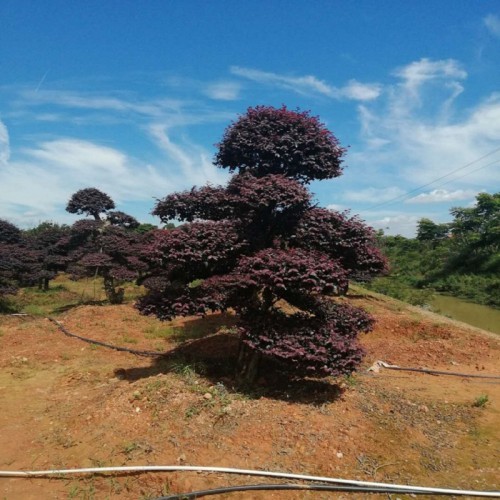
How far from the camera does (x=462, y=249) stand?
32.9 meters

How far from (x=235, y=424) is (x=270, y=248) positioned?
2.56 meters

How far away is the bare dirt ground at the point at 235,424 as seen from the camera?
452cm

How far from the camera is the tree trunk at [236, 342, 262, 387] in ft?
21.6

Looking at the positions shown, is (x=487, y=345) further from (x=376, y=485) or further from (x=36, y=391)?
(x=36, y=391)

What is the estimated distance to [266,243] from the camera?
6.71 metres

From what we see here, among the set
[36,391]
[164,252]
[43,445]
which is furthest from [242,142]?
[36,391]

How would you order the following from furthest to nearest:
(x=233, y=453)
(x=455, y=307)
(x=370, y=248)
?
1. (x=455, y=307)
2. (x=370, y=248)
3. (x=233, y=453)

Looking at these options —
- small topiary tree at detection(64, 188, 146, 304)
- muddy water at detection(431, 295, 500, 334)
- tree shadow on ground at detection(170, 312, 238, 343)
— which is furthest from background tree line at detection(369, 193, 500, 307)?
small topiary tree at detection(64, 188, 146, 304)

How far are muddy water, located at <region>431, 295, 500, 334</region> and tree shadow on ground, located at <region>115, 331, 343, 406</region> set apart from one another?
44.3 feet

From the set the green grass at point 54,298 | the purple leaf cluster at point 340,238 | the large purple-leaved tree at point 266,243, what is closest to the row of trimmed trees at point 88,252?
the green grass at point 54,298

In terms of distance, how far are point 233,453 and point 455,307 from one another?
2319 centimetres

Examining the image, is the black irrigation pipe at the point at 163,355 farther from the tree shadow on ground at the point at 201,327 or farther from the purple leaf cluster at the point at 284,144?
the purple leaf cluster at the point at 284,144

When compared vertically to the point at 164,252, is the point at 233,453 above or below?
below

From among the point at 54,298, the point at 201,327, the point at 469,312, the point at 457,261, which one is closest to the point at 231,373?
the point at 201,327
